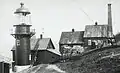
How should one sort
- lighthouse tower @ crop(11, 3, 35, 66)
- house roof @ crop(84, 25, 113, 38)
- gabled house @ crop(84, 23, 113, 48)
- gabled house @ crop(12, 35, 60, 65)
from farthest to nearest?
house roof @ crop(84, 25, 113, 38) → gabled house @ crop(84, 23, 113, 48) → gabled house @ crop(12, 35, 60, 65) → lighthouse tower @ crop(11, 3, 35, 66)

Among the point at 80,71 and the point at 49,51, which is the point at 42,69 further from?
the point at 49,51

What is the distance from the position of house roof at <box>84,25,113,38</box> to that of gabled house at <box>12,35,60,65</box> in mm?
8330

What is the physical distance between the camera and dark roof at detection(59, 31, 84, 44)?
46.0 meters

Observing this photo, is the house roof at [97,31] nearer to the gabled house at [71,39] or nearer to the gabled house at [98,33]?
the gabled house at [98,33]

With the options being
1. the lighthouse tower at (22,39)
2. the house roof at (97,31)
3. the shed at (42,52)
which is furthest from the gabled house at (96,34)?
the lighthouse tower at (22,39)

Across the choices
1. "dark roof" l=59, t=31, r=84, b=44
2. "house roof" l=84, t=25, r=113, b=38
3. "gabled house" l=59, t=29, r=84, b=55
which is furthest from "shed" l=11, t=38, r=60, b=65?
"house roof" l=84, t=25, r=113, b=38

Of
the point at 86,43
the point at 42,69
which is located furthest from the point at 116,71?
the point at 86,43

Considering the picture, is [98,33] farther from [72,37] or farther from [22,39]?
[22,39]

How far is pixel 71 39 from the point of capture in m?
46.5

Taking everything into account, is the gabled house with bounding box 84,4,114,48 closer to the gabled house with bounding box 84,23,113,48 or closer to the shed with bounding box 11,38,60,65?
the gabled house with bounding box 84,23,113,48

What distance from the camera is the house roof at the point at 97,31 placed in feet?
146

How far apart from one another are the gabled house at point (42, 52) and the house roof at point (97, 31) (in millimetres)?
8330

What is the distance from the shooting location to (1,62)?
77.9ft

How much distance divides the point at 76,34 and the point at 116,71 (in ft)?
113
